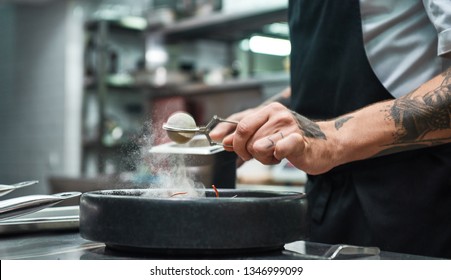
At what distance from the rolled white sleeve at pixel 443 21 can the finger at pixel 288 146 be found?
0.35m

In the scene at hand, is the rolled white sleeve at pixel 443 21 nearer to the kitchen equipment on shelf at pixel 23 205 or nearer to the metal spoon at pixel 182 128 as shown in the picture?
the metal spoon at pixel 182 128

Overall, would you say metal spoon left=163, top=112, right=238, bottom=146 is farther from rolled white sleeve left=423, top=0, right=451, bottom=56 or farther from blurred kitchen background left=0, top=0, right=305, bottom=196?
blurred kitchen background left=0, top=0, right=305, bottom=196

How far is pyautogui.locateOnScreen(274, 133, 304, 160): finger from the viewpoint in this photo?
0.88 meters

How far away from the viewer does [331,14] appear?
1.28 m

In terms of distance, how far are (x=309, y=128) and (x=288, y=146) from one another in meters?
0.09

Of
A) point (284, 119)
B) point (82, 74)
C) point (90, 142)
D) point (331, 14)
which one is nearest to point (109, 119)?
point (90, 142)

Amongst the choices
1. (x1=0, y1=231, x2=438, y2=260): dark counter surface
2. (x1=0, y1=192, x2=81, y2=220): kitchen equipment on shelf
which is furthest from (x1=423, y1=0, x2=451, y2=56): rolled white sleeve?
(x1=0, y1=192, x2=81, y2=220): kitchen equipment on shelf

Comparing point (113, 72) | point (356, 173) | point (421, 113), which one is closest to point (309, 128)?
point (421, 113)

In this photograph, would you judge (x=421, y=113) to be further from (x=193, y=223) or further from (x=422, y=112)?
(x=193, y=223)

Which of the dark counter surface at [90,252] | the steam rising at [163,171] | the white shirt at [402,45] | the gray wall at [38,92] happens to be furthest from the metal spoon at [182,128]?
the gray wall at [38,92]

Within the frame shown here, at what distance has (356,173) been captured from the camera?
1244 millimetres

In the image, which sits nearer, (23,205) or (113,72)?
(23,205)

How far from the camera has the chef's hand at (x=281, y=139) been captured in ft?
2.93

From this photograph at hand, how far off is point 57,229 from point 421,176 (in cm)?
74
